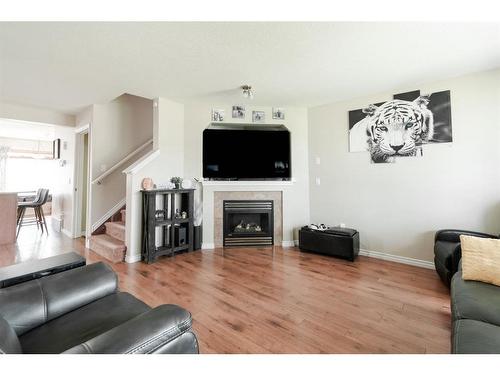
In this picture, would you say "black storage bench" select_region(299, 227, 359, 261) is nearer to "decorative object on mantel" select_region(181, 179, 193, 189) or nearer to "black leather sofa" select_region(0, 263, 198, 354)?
"decorative object on mantel" select_region(181, 179, 193, 189)

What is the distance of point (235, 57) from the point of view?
2178mm

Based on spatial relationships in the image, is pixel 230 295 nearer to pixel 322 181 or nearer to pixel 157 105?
pixel 322 181

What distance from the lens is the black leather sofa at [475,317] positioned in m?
0.97

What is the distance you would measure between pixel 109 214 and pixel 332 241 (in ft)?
12.1

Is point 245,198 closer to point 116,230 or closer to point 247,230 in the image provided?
point 247,230

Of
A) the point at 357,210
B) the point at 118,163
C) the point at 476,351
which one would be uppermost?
the point at 118,163

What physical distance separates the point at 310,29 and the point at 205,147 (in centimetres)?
227

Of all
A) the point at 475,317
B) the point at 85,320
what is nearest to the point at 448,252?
the point at 475,317

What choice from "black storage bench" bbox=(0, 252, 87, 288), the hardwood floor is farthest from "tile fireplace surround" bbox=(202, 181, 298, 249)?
"black storage bench" bbox=(0, 252, 87, 288)

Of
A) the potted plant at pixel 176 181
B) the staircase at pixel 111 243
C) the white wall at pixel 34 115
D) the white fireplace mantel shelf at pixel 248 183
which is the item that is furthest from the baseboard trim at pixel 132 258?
the white wall at pixel 34 115

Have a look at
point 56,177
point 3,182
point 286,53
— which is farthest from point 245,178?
point 3,182

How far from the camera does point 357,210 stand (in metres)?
3.30

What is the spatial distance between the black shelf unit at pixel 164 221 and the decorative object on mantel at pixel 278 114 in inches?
71.7

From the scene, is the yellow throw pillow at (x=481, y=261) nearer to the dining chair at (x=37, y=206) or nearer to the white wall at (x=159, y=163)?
the white wall at (x=159, y=163)
